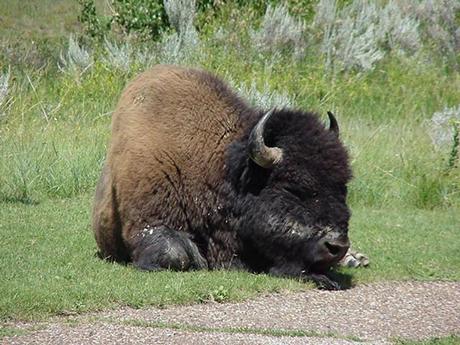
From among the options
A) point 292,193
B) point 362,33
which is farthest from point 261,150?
point 362,33

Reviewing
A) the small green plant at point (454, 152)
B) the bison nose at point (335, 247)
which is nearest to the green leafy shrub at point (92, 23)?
the small green plant at point (454, 152)

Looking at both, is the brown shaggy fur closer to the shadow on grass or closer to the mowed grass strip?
the mowed grass strip

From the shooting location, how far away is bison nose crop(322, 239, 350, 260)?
8.97 m

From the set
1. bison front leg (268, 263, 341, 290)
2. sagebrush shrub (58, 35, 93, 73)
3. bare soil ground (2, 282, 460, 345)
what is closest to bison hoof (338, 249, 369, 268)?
bare soil ground (2, 282, 460, 345)

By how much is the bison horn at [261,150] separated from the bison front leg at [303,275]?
38.6 inches

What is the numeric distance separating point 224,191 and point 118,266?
1267 mm

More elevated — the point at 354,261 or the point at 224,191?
the point at 224,191

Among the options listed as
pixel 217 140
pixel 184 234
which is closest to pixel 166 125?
pixel 217 140

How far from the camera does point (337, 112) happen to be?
17719 millimetres

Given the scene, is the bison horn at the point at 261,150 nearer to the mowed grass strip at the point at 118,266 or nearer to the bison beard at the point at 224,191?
the bison beard at the point at 224,191

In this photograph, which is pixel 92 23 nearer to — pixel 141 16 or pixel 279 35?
pixel 141 16

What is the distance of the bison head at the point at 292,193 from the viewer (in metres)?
9.05

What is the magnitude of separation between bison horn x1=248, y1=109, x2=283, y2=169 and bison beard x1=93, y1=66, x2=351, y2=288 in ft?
0.04

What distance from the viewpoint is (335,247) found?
8.98 m
